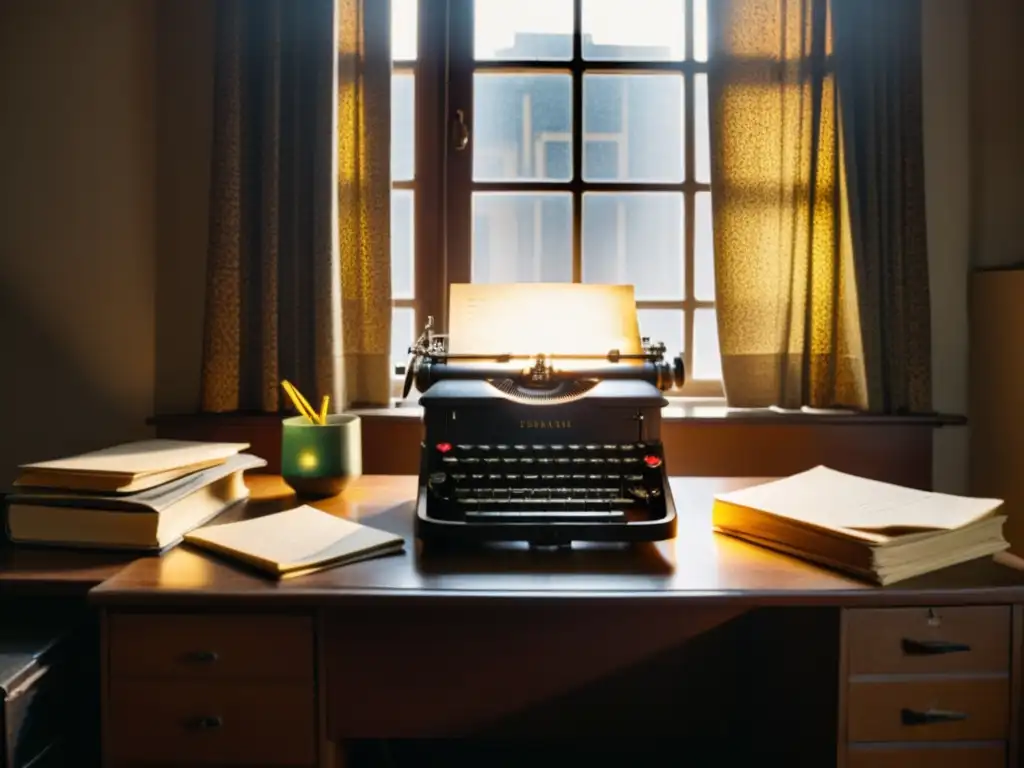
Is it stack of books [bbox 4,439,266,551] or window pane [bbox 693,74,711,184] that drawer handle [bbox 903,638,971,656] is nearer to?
stack of books [bbox 4,439,266,551]

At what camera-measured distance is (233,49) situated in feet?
7.73

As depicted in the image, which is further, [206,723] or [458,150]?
[458,150]

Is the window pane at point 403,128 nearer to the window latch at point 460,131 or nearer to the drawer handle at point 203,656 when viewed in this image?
the window latch at point 460,131

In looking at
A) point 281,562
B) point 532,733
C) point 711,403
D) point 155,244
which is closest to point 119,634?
point 281,562

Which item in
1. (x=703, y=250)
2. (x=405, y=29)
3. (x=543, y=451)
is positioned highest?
(x=405, y=29)

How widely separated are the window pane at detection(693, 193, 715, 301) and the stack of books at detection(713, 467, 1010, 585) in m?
1.03

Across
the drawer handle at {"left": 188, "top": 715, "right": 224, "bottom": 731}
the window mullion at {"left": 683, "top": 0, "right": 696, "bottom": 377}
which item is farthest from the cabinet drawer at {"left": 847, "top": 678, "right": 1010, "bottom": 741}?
the window mullion at {"left": 683, "top": 0, "right": 696, "bottom": 377}

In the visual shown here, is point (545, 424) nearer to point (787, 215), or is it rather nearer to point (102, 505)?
point (102, 505)

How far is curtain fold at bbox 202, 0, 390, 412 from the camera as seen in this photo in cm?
235

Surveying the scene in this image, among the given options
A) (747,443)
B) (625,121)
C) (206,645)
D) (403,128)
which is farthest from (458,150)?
(206,645)

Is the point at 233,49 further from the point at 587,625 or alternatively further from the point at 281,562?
the point at 587,625

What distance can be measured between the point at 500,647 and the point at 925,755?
601mm

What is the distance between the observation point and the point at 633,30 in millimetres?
2600

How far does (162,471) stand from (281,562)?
0.36 meters
